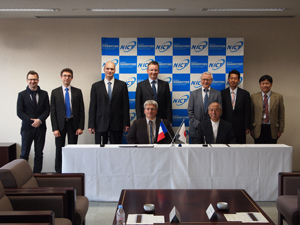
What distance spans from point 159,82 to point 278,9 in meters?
2.33

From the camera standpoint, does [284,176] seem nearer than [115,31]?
Yes

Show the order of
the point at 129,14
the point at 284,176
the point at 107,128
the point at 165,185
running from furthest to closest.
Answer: the point at 129,14
the point at 107,128
the point at 165,185
the point at 284,176

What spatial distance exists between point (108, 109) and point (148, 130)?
106 centimetres

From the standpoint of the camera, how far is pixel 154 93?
16.7 feet

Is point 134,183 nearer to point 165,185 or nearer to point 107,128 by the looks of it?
point 165,185

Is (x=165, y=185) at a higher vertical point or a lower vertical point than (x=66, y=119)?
lower

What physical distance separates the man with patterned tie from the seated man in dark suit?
42.1 inches

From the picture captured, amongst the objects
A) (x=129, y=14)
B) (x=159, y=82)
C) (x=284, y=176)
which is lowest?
(x=284, y=176)

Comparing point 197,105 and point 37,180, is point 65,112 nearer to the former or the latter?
point 37,180

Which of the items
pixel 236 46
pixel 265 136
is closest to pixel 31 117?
pixel 236 46

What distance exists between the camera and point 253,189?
3783mm

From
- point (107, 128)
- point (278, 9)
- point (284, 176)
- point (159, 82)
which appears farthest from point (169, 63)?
point (284, 176)

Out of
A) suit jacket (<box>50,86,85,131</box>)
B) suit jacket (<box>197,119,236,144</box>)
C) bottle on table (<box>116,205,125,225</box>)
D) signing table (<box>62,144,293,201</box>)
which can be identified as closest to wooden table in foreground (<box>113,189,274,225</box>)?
bottle on table (<box>116,205,125,225</box>)

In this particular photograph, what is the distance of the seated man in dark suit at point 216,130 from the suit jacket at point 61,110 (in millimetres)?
2087
